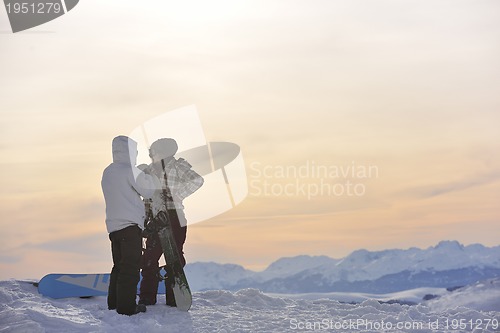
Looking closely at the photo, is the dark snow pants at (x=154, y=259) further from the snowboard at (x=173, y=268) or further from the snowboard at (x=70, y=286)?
the snowboard at (x=70, y=286)

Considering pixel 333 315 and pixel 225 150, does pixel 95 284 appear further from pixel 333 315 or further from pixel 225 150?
pixel 333 315

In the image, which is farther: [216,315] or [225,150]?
[225,150]

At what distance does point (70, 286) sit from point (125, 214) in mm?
2297

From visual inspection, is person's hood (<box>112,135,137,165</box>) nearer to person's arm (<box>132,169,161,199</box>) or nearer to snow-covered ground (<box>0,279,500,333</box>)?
person's arm (<box>132,169,161,199</box>)

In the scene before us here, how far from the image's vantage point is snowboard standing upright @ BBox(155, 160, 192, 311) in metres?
8.89

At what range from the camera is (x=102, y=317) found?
27.2 ft

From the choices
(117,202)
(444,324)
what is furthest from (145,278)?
(444,324)

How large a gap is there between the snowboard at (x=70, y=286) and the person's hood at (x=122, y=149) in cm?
243

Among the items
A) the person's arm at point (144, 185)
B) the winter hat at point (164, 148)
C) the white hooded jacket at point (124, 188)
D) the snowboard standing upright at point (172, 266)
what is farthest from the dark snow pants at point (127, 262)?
the winter hat at point (164, 148)

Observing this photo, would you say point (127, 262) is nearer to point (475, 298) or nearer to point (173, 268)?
point (173, 268)

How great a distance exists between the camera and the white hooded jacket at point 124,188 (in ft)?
27.0

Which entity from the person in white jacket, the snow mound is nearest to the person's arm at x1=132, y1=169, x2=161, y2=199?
the person in white jacket

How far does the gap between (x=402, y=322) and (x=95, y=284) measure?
464cm

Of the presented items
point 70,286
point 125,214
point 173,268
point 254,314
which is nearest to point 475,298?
point 254,314
